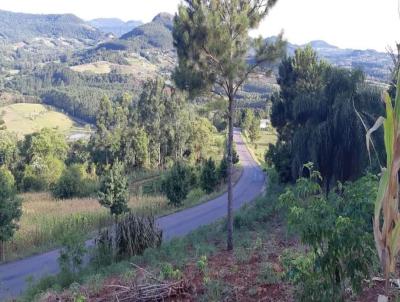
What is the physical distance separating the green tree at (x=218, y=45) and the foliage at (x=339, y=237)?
22.2 ft

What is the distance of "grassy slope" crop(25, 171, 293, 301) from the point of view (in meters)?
6.24

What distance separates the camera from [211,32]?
10102 mm

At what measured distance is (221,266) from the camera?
8102 mm

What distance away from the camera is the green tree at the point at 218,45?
10117 millimetres

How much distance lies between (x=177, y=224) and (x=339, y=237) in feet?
57.8

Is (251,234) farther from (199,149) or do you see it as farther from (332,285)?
(199,149)

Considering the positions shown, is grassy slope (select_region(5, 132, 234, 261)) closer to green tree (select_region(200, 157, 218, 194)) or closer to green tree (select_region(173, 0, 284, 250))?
green tree (select_region(200, 157, 218, 194))

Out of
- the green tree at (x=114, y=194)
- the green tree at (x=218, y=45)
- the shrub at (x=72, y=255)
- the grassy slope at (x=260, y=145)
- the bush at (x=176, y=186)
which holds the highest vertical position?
the green tree at (x=218, y=45)

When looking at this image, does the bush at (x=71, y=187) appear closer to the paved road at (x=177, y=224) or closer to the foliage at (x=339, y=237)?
the paved road at (x=177, y=224)

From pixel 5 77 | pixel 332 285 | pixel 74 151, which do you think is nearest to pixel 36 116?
→ pixel 74 151

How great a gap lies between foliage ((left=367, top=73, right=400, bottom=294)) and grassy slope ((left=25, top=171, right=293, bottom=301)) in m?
4.01

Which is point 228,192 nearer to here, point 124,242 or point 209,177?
point 124,242

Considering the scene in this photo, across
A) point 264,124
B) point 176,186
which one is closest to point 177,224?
point 176,186

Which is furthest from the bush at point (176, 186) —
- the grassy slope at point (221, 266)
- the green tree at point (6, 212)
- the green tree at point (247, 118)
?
the green tree at point (247, 118)
